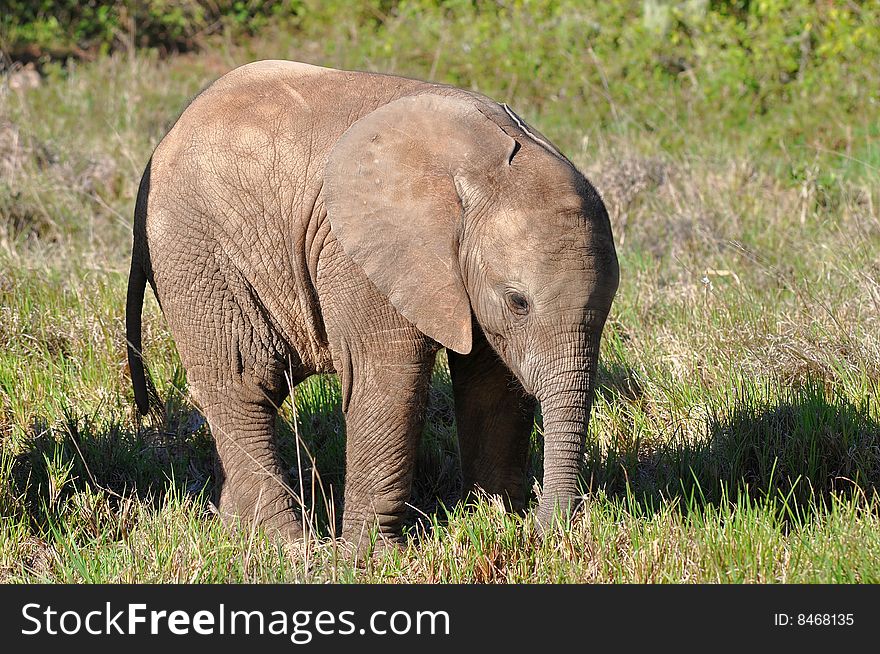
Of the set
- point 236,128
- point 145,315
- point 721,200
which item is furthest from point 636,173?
point 236,128

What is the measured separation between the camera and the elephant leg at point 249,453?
202 inches

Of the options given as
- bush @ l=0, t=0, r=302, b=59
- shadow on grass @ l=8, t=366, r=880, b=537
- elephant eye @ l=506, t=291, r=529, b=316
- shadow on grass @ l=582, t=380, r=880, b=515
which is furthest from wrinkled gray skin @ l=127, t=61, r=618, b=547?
bush @ l=0, t=0, r=302, b=59

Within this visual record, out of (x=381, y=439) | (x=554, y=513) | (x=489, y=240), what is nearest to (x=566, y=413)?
(x=554, y=513)

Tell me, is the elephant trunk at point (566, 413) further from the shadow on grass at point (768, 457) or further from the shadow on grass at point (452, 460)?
the shadow on grass at point (768, 457)

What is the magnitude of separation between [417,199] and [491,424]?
46.6 inches

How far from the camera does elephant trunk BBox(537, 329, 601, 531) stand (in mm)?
4344

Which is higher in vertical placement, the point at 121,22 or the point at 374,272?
the point at 121,22

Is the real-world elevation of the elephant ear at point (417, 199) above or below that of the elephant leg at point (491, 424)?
above

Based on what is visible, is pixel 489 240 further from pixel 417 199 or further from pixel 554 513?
pixel 554 513

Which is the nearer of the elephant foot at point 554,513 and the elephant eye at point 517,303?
the elephant eye at point 517,303

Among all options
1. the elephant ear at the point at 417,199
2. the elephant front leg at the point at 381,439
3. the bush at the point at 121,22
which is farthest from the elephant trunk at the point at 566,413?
the bush at the point at 121,22

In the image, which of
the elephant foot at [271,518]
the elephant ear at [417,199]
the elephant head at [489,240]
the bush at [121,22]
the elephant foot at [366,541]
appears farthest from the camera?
the bush at [121,22]

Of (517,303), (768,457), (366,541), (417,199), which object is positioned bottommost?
(366,541)

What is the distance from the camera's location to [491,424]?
17.1 ft
